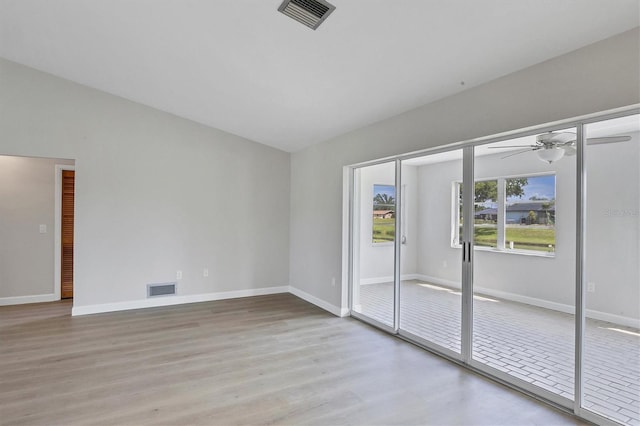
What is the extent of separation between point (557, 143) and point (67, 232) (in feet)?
21.5

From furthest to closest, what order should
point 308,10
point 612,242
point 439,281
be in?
point 439,281 < point 612,242 < point 308,10

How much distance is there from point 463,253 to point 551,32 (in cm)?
186

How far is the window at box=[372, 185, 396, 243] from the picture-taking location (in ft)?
13.8

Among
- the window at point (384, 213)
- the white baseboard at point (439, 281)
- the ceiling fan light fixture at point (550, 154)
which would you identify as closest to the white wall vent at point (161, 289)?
the window at point (384, 213)

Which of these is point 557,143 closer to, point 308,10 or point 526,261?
point 526,261

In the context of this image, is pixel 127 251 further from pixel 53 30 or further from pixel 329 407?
pixel 329 407

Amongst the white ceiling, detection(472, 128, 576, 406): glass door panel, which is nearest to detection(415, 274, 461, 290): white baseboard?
detection(472, 128, 576, 406): glass door panel

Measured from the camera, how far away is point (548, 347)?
3.01m

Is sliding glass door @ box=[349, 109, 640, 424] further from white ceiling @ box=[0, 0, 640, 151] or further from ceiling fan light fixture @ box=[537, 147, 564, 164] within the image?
white ceiling @ box=[0, 0, 640, 151]

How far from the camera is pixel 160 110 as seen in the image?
4.98 m

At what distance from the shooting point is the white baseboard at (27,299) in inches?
193

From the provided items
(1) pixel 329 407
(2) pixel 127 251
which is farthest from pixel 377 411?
(2) pixel 127 251

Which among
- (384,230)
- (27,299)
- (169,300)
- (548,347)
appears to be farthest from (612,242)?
(27,299)

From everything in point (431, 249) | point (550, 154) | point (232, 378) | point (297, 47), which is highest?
point (297, 47)
